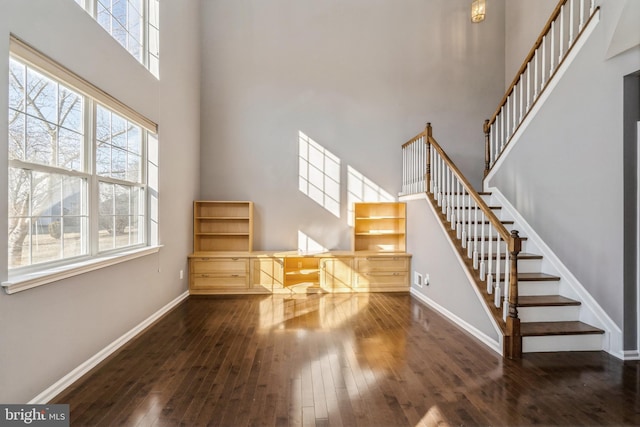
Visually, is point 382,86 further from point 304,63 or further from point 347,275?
point 347,275

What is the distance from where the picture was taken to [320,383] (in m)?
2.59

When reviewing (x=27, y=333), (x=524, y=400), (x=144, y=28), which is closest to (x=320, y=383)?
(x=524, y=400)

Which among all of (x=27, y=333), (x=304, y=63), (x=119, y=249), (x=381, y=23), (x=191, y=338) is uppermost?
(x=381, y=23)

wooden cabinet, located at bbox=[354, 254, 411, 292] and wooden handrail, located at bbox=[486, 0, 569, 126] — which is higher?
wooden handrail, located at bbox=[486, 0, 569, 126]

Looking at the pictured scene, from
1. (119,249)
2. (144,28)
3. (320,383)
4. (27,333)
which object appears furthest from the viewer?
(144,28)

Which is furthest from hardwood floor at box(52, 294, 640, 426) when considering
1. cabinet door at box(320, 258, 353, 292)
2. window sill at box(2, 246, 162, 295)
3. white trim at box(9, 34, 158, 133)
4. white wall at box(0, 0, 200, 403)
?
white trim at box(9, 34, 158, 133)

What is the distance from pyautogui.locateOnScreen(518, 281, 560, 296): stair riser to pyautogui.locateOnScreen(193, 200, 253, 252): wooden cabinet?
3.93 meters

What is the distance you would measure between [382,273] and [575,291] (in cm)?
261

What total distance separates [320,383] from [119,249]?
8.01 ft

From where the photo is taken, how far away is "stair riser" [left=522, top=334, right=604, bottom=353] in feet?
10.3

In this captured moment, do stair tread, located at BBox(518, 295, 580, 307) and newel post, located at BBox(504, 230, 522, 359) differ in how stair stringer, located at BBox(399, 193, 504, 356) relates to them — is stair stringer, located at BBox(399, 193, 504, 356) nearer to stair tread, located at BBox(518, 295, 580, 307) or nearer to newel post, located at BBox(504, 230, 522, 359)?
newel post, located at BBox(504, 230, 522, 359)

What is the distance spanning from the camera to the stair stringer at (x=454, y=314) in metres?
3.23

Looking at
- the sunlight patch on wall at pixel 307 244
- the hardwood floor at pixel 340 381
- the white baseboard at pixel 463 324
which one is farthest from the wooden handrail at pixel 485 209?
the sunlight patch on wall at pixel 307 244

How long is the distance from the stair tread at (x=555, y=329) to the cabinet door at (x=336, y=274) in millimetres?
2662
